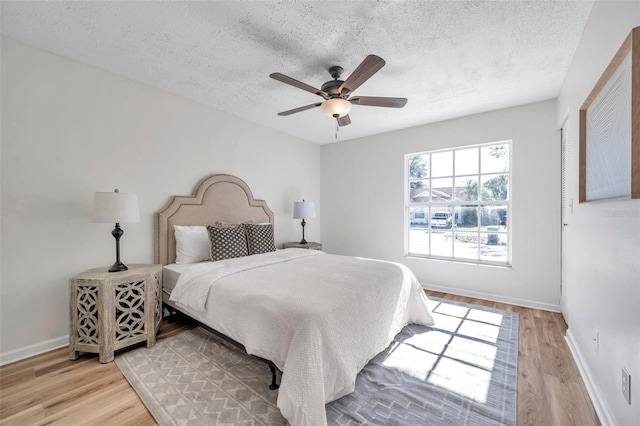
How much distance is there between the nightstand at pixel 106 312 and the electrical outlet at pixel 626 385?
3105 mm

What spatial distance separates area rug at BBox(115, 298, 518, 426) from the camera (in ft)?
5.14

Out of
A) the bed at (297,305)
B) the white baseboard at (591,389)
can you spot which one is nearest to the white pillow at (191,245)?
the bed at (297,305)

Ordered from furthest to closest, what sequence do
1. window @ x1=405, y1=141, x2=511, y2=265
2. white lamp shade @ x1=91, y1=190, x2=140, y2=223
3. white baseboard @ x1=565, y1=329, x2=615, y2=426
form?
window @ x1=405, y1=141, x2=511, y2=265, white lamp shade @ x1=91, y1=190, x2=140, y2=223, white baseboard @ x1=565, y1=329, x2=615, y2=426

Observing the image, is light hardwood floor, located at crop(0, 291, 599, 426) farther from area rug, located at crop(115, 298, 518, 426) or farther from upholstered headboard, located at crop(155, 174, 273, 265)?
upholstered headboard, located at crop(155, 174, 273, 265)

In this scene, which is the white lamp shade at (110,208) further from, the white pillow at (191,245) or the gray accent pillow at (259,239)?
the gray accent pillow at (259,239)

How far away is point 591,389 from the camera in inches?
67.4

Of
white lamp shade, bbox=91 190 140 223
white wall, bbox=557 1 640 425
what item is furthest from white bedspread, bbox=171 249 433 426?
white wall, bbox=557 1 640 425

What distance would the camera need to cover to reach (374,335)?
80.5 inches

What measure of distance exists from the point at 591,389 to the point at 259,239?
10.4ft

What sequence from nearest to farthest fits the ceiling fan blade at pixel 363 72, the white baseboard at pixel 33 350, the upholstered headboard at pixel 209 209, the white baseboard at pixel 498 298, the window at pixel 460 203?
the ceiling fan blade at pixel 363 72, the white baseboard at pixel 33 350, the upholstered headboard at pixel 209 209, the white baseboard at pixel 498 298, the window at pixel 460 203

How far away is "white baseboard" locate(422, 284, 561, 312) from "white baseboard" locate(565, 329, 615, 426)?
1.04 m

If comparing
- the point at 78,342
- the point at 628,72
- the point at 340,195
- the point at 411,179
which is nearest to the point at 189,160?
the point at 78,342

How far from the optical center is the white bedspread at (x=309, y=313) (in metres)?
1.47

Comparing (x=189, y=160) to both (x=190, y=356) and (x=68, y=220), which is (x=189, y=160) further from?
(x=190, y=356)
